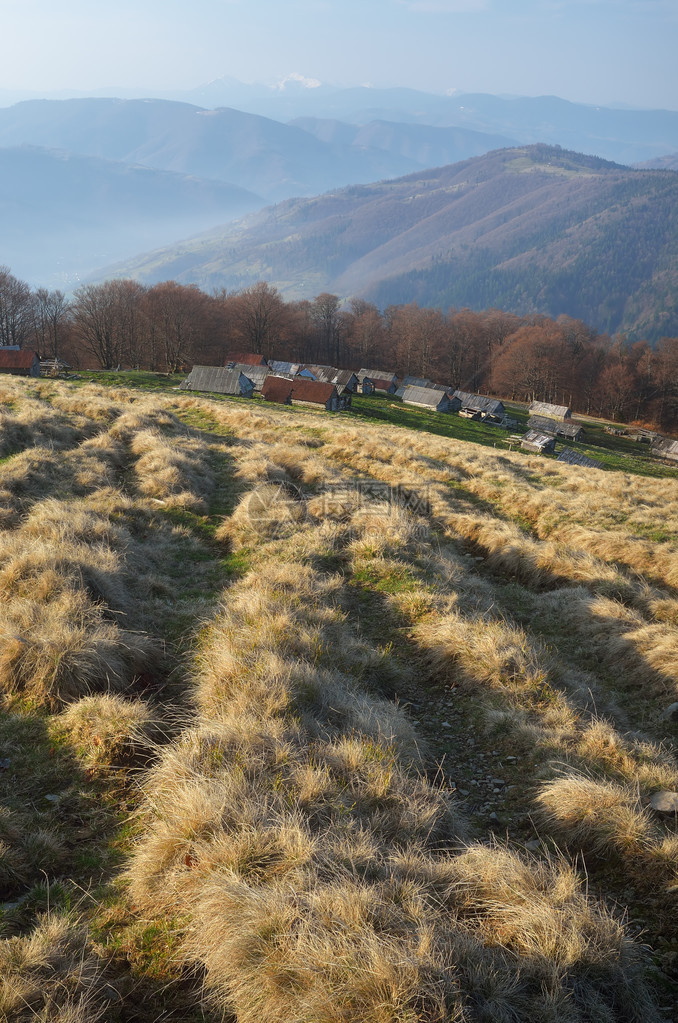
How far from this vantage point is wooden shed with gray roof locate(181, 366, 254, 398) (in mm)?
69125

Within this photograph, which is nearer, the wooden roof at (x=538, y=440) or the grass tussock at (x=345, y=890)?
the grass tussock at (x=345, y=890)

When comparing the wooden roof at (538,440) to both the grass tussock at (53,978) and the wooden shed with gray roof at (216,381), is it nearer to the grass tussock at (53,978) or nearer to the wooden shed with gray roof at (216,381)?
the wooden shed with gray roof at (216,381)

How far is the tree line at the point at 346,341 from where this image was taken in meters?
85.3

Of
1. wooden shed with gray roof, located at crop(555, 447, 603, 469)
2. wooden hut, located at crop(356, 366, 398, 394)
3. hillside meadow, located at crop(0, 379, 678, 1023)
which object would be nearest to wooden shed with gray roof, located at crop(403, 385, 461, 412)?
wooden hut, located at crop(356, 366, 398, 394)

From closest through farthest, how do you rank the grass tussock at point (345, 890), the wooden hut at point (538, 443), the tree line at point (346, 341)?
the grass tussock at point (345, 890) < the wooden hut at point (538, 443) < the tree line at point (346, 341)

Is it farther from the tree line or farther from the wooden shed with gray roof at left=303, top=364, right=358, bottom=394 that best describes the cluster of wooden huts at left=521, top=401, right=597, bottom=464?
the wooden shed with gray roof at left=303, top=364, right=358, bottom=394

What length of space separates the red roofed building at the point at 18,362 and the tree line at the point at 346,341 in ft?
62.4

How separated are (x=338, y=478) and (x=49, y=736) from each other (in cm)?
1228

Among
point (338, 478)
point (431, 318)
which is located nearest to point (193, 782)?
point (338, 478)

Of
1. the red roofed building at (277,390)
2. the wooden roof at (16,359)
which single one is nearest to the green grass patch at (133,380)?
the wooden roof at (16,359)

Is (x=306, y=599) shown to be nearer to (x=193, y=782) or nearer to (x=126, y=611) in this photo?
(x=126, y=611)

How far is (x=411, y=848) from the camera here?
4.39 m

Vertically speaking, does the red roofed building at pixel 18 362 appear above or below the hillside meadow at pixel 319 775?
above

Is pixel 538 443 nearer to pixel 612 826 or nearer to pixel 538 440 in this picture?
pixel 538 440
